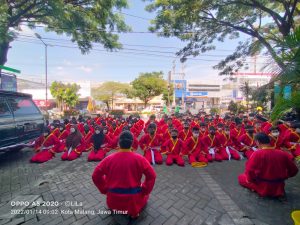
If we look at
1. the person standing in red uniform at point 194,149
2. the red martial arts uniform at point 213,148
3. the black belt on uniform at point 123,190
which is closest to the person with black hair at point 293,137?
the red martial arts uniform at point 213,148

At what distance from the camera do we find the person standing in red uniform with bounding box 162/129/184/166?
5.92 m

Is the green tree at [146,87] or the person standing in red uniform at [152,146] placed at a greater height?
the green tree at [146,87]

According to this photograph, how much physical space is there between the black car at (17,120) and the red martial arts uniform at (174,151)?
447 cm

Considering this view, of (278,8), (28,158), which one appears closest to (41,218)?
(28,158)

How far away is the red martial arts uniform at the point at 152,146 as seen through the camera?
6082mm

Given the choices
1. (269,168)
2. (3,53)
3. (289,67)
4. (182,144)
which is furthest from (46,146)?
(289,67)

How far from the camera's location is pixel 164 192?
400 cm

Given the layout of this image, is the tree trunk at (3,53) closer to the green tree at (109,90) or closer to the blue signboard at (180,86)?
the blue signboard at (180,86)

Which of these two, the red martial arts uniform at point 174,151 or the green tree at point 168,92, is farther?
the green tree at point 168,92

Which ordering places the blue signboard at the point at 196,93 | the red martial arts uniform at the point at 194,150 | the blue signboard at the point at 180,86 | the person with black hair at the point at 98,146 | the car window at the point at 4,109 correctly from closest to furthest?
1. the car window at the point at 4,109
2. the red martial arts uniform at the point at 194,150
3. the person with black hair at the point at 98,146
4. the blue signboard at the point at 180,86
5. the blue signboard at the point at 196,93

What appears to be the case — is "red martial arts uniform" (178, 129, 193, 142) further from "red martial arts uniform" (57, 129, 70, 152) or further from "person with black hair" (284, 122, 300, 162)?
"red martial arts uniform" (57, 129, 70, 152)

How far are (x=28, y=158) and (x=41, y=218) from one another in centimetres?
417

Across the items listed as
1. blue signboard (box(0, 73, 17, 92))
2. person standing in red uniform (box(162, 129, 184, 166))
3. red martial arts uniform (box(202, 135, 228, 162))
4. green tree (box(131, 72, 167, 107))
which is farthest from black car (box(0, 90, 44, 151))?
green tree (box(131, 72, 167, 107))

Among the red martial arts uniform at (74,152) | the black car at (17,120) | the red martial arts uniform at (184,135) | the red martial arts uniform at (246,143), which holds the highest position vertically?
the black car at (17,120)
